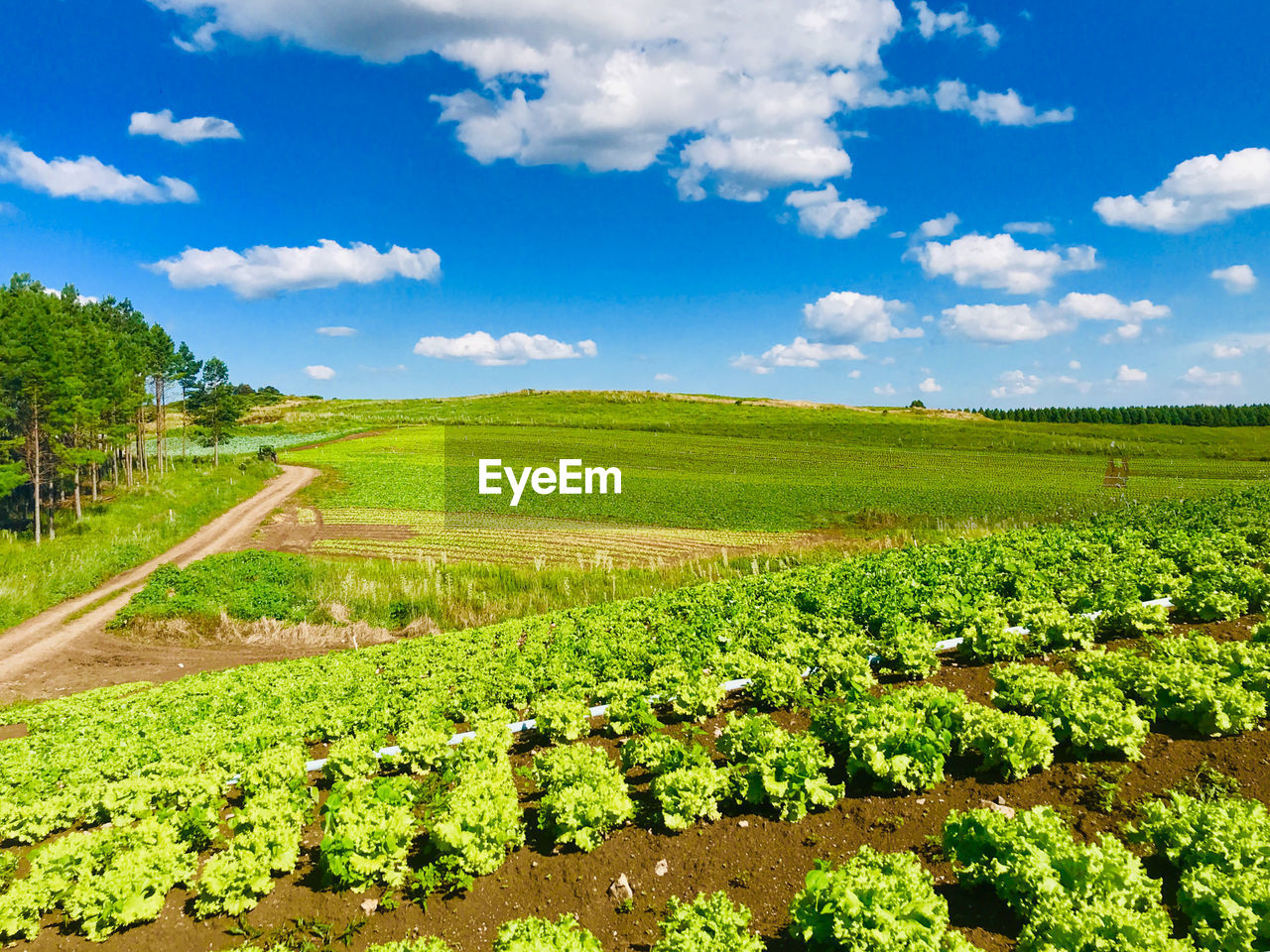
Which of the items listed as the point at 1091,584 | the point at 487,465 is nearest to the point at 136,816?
the point at 1091,584

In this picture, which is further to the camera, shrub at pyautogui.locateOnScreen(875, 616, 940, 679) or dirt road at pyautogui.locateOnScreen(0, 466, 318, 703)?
dirt road at pyautogui.locateOnScreen(0, 466, 318, 703)

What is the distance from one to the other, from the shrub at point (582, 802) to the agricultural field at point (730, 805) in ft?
0.11

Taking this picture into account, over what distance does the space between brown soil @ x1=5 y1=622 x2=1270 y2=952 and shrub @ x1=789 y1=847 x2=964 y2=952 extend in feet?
2.11

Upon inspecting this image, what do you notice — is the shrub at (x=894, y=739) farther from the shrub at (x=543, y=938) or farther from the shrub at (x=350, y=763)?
the shrub at (x=350, y=763)

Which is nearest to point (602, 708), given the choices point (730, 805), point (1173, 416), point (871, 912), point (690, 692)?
point (690, 692)

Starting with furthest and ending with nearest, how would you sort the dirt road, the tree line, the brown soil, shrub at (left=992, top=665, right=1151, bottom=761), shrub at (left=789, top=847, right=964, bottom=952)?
1. the tree line
2. the dirt road
3. shrub at (left=992, top=665, right=1151, bottom=761)
4. the brown soil
5. shrub at (left=789, top=847, right=964, bottom=952)

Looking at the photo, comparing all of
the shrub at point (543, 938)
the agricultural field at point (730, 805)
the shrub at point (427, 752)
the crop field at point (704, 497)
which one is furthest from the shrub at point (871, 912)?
the crop field at point (704, 497)

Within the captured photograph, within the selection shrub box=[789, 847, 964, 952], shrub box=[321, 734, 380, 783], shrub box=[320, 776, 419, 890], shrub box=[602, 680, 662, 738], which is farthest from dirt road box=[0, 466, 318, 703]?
shrub box=[789, 847, 964, 952]

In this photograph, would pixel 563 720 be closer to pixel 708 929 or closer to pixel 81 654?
pixel 708 929

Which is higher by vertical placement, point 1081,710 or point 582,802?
point 1081,710

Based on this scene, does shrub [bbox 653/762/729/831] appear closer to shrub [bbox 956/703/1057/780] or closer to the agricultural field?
the agricultural field

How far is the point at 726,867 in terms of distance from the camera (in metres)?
7.11

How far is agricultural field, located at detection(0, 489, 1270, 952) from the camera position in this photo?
574cm

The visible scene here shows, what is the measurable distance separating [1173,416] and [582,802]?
510 feet
